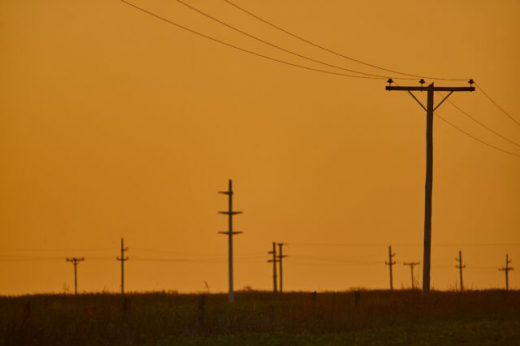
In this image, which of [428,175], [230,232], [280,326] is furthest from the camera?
[230,232]

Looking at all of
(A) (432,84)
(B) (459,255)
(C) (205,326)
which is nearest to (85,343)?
(C) (205,326)

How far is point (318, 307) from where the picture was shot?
36625mm

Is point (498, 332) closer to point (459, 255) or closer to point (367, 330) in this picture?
point (367, 330)

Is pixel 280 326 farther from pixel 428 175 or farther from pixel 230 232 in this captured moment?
pixel 230 232

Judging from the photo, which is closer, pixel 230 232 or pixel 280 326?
pixel 280 326

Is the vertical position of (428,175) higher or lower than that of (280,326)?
higher

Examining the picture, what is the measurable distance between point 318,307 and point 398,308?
13.1 feet

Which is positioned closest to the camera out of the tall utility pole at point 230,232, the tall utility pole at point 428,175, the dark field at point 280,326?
the dark field at point 280,326

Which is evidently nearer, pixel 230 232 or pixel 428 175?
pixel 428 175

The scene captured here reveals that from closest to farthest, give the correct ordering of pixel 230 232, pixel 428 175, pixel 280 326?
pixel 280 326
pixel 428 175
pixel 230 232

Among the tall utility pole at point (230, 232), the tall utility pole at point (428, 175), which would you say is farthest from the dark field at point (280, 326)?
the tall utility pole at point (230, 232)

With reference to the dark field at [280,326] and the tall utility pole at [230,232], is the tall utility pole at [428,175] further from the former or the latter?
the tall utility pole at [230,232]

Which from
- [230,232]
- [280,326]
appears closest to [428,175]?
[280,326]

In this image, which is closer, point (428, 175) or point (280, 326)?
point (280, 326)
